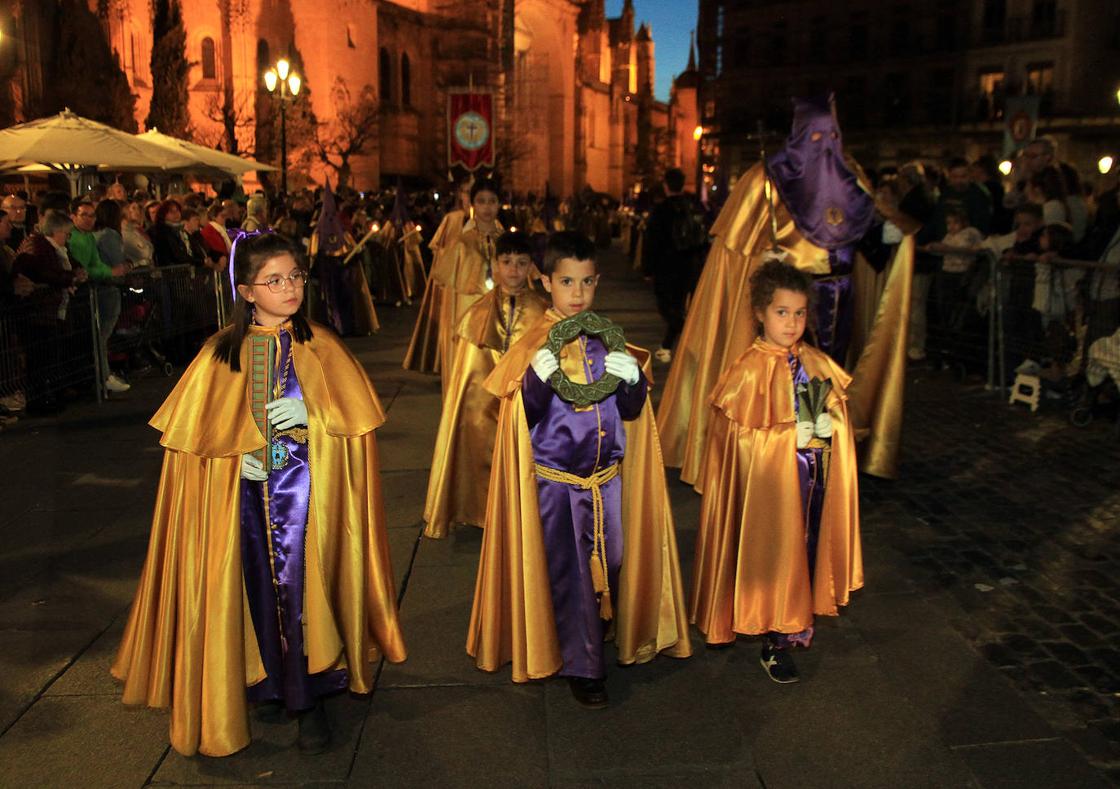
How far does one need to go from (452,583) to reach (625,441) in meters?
1.71

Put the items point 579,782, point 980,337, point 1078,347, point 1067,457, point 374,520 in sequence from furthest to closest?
point 980,337 < point 1078,347 < point 1067,457 < point 374,520 < point 579,782

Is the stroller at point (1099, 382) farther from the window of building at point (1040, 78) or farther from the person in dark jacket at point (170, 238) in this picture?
the window of building at point (1040, 78)

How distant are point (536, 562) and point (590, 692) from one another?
57cm

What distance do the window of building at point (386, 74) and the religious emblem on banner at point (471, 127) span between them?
17117mm

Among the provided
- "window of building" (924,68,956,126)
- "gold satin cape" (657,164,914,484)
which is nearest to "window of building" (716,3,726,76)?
"window of building" (924,68,956,126)

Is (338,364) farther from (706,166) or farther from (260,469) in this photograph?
(706,166)

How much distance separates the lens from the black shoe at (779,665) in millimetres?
4203

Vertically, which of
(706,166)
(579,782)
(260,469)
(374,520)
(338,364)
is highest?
(706,166)

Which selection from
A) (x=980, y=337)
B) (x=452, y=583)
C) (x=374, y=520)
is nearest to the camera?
(x=374, y=520)

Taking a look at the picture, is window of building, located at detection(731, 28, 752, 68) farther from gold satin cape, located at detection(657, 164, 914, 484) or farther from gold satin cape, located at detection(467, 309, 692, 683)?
gold satin cape, located at detection(467, 309, 692, 683)

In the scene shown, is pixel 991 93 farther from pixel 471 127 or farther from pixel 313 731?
pixel 313 731

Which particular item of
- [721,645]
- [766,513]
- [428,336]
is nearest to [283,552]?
[766,513]

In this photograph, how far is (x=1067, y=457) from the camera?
7875 millimetres

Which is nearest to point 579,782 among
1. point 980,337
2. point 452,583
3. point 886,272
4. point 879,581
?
point 452,583
